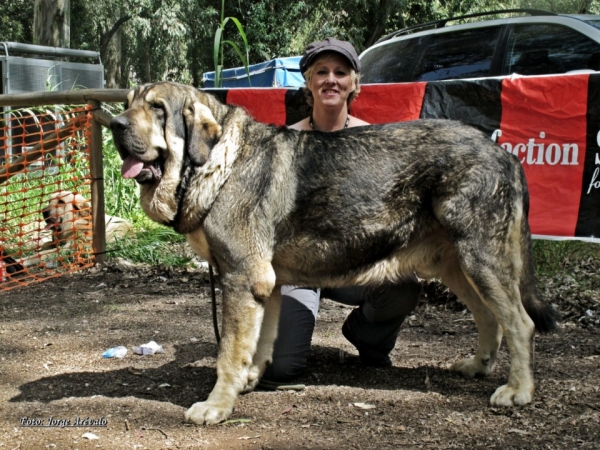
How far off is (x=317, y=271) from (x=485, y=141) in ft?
3.79

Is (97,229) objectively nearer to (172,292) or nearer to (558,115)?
(172,292)

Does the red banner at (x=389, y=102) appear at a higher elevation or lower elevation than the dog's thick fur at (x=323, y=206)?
higher

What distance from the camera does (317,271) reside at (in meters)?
3.78

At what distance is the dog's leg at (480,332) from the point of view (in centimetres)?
408

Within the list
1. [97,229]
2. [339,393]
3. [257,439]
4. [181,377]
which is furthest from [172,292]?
[257,439]

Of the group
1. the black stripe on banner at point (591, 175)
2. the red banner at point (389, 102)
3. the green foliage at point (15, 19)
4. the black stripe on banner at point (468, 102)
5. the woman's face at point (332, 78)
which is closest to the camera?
the woman's face at point (332, 78)

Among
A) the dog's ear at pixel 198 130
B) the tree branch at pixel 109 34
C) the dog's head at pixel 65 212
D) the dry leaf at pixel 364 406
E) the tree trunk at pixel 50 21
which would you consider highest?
the tree branch at pixel 109 34

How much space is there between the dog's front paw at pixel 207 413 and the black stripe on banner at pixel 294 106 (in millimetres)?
3353

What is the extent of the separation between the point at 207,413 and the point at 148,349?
4.43 ft

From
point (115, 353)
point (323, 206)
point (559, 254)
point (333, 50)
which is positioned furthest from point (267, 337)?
point (559, 254)

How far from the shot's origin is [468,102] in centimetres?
557

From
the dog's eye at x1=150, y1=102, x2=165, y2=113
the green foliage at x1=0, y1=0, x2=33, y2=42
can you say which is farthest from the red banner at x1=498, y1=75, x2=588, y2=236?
the green foliage at x1=0, y1=0, x2=33, y2=42

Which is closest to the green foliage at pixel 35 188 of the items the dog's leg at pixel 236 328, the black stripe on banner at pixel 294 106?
the black stripe on banner at pixel 294 106

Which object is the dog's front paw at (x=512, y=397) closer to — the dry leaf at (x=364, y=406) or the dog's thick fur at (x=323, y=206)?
the dog's thick fur at (x=323, y=206)
